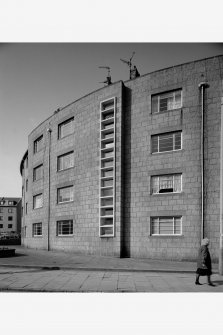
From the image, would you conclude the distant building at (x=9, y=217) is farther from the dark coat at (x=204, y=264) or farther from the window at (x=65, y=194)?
the dark coat at (x=204, y=264)

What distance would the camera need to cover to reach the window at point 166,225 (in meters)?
18.5

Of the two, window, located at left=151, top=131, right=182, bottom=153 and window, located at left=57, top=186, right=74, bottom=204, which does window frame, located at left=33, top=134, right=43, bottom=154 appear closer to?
window, located at left=57, top=186, right=74, bottom=204

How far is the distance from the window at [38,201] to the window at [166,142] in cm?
1464

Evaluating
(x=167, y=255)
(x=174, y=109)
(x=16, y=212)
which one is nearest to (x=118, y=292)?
(x=167, y=255)

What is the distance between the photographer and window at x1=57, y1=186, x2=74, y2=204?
24953 millimetres

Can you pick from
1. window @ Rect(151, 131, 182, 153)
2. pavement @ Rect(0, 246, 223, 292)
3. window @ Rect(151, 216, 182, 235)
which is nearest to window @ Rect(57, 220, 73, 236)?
window @ Rect(151, 216, 182, 235)

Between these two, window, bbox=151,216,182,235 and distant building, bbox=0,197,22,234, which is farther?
distant building, bbox=0,197,22,234

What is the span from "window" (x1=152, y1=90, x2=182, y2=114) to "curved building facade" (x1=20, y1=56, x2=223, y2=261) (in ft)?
0.20

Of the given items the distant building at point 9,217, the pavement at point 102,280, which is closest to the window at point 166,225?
the pavement at point 102,280

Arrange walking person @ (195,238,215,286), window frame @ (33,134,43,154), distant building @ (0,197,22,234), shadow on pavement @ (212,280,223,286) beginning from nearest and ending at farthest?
walking person @ (195,238,215,286) → shadow on pavement @ (212,280,223,286) → window frame @ (33,134,43,154) → distant building @ (0,197,22,234)

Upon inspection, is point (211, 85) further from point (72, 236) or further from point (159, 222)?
point (72, 236)

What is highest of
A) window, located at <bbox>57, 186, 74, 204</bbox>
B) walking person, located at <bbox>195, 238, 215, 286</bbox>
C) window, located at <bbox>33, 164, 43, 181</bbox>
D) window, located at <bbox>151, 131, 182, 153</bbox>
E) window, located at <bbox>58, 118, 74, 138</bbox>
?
window, located at <bbox>58, 118, 74, 138</bbox>

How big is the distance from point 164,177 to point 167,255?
470cm

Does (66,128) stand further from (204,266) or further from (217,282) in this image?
(217,282)
